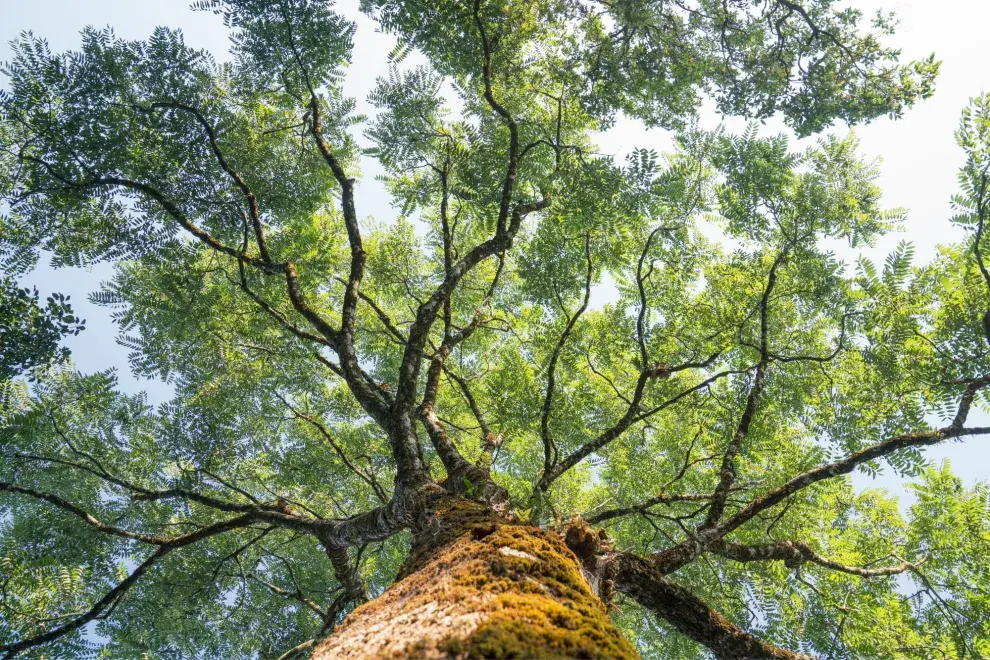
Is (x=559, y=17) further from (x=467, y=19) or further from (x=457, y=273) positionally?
(x=457, y=273)

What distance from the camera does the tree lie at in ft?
16.6

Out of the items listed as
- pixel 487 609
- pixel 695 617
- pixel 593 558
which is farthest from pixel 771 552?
pixel 487 609

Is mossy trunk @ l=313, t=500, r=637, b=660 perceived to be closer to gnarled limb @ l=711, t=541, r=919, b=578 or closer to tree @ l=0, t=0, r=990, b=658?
tree @ l=0, t=0, r=990, b=658

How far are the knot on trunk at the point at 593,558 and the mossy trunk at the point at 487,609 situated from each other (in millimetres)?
310

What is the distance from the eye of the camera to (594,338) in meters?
7.11

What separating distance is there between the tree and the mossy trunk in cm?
131

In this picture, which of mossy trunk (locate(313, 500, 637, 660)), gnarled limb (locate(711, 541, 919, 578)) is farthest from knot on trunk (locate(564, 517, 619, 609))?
gnarled limb (locate(711, 541, 919, 578))

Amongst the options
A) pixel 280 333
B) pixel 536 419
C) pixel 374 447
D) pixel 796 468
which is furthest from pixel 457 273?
pixel 796 468

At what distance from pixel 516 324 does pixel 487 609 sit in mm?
6203

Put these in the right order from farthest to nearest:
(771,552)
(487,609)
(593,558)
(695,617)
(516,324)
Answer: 1. (516,324)
2. (771,552)
3. (695,617)
4. (593,558)
5. (487,609)

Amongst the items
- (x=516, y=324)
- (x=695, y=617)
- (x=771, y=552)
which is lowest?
(x=695, y=617)

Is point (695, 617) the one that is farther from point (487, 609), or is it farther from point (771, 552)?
point (487, 609)

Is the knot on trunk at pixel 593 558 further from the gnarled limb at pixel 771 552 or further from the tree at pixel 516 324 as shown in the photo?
the gnarled limb at pixel 771 552

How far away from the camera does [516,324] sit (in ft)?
25.9
